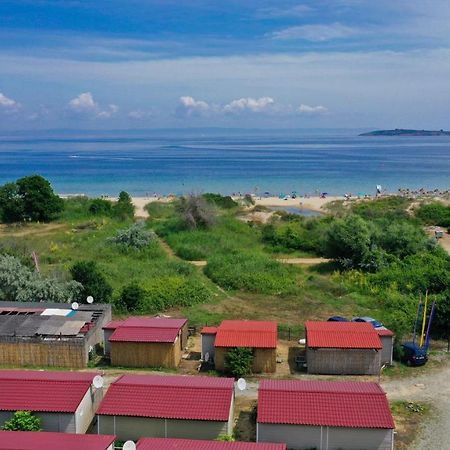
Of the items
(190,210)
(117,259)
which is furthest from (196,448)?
(190,210)

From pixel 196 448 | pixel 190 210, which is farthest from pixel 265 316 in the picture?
pixel 190 210

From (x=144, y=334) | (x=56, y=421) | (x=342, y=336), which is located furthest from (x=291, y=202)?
(x=56, y=421)

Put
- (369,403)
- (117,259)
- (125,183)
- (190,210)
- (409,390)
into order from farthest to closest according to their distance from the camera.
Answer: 1. (125,183)
2. (190,210)
3. (117,259)
4. (409,390)
5. (369,403)

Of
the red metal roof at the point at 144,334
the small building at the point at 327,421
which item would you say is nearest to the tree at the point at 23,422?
the small building at the point at 327,421

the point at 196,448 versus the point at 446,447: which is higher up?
the point at 196,448

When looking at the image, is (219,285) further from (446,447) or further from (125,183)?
(125,183)

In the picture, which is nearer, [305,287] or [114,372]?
[114,372]

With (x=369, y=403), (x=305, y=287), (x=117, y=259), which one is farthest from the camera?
→ (x=117, y=259)

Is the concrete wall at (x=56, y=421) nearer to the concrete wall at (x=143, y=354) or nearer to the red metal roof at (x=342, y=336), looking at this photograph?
the concrete wall at (x=143, y=354)
